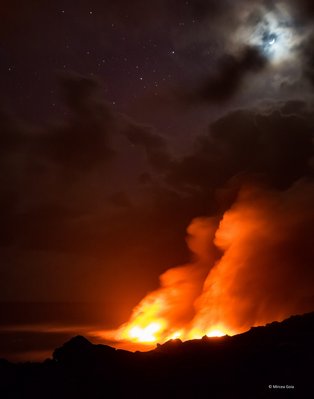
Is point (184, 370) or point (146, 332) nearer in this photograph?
point (184, 370)

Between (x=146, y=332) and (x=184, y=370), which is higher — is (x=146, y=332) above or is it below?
above

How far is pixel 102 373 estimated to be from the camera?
26.6 meters

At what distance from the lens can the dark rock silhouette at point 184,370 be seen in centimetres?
2414

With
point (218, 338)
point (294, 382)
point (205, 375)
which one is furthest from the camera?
point (218, 338)

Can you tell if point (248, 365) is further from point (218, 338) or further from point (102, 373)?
point (102, 373)

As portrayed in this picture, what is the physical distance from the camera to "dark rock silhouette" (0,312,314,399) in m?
24.1

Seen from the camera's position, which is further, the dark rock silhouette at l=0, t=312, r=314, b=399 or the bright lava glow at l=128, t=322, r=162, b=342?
the bright lava glow at l=128, t=322, r=162, b=342

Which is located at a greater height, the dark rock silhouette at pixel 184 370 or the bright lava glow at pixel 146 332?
the bright lava glow at pixel 146 332

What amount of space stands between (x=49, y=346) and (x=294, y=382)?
7000 cm

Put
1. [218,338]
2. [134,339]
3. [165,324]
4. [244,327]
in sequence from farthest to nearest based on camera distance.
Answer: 1. [134,339]
2. [165,324]
3. [244,327]
4. [218,338]

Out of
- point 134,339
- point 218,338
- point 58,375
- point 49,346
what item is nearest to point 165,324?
point 134,339

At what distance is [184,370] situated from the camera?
26.1 metres

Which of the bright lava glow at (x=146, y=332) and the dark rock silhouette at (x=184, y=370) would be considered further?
the bright lava glow at (x=146, y=332)

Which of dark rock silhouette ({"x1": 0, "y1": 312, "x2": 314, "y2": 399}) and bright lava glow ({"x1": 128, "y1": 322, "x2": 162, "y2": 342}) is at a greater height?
bright lava glow ({"x1": 128, "y1": 322, "x2": 162, "y2": 342})
